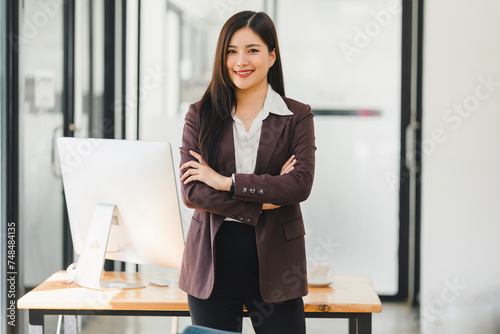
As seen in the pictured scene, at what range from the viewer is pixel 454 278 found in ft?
12.4

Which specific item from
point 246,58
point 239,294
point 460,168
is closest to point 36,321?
point 239,294

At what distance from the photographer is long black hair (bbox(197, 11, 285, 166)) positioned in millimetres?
1773

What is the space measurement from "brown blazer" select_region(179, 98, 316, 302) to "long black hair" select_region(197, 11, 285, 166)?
0.11ft

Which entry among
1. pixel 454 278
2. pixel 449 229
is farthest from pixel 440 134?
pixel 454 278

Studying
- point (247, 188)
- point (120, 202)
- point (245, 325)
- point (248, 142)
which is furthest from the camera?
point (245, 325)

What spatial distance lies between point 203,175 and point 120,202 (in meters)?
0.44

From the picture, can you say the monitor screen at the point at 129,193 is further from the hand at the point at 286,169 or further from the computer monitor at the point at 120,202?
the hand at the point at 286,169

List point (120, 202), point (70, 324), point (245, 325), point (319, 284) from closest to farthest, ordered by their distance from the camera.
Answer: point (120, 202), point (319, 284), point (70, 324), point (245, 325)

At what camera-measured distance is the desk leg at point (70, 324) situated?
7.73 feet

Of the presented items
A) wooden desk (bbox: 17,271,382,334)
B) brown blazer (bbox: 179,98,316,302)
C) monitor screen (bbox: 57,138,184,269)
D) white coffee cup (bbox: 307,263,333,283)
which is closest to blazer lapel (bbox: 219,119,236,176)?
brown blazer (bbox: 179,98,316,302)

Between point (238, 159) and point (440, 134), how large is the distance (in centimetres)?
239

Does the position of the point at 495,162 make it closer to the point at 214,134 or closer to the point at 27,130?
the point at 214,134

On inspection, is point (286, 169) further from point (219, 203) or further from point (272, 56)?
point (272, 56)

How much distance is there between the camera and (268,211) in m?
1.73
